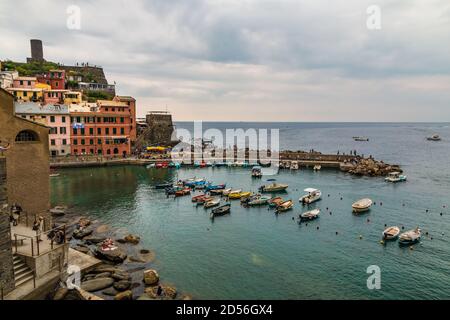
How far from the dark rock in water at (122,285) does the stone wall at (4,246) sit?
9.96 m

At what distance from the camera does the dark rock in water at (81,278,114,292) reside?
28.6 m

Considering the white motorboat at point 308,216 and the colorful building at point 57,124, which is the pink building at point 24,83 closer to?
the colorful building at point 57,124

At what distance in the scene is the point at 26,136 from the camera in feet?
103

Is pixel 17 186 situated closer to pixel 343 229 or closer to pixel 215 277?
pixel 215 277

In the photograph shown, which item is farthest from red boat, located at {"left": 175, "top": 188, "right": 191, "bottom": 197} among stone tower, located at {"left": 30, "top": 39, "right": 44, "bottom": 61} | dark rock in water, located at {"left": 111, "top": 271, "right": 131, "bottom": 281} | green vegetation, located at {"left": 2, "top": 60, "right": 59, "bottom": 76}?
stone tower, located at {"left": 30, "top": 39, "right": 44, "bottom": 61}

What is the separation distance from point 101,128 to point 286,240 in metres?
72.0

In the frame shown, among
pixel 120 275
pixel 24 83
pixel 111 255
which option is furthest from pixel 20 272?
pixel 24 83

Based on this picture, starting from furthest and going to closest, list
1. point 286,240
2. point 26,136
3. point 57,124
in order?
point 57,124
point 286,240
point 26,136

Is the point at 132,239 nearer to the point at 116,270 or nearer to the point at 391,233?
the point at 116,270

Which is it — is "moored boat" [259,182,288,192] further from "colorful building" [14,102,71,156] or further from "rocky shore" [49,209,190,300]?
"colorful building" [14,102,71,156]

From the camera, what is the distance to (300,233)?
1810 inches

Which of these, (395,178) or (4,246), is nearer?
(4,246)

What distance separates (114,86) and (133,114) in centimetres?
5362
